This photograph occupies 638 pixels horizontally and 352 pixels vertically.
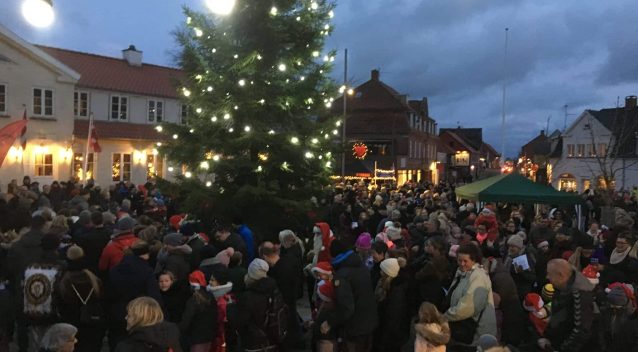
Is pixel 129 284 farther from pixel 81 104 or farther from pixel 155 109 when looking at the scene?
pixel 155 109

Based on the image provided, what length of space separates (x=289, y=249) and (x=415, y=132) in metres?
48.0

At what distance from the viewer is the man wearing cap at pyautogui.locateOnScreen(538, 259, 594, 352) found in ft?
16.7

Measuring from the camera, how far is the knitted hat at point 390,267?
658 cm

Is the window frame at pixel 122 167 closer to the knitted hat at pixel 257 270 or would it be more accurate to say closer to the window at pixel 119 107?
the window at pixel 119 107

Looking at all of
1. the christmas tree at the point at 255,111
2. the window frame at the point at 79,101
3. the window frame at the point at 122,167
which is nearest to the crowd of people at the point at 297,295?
the christmas tree at the point at 255,111

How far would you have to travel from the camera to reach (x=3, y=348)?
610cm

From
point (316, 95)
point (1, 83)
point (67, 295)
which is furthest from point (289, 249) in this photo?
point (1, 83)

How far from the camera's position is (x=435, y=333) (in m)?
5.08

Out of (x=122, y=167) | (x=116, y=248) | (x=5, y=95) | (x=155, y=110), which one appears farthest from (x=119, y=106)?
(x=116, y=248)

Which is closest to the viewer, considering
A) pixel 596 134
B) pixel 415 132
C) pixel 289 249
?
pixel 289 249

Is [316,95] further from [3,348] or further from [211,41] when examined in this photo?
[3,348]

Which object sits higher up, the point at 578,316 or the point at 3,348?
the point at 578,316

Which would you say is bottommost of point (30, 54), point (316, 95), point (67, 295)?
point (67, 295)

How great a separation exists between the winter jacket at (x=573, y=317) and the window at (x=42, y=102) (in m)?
27.1
